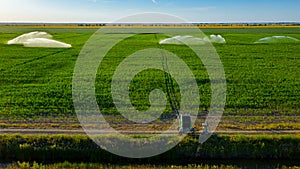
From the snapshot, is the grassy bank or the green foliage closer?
the grassy bank

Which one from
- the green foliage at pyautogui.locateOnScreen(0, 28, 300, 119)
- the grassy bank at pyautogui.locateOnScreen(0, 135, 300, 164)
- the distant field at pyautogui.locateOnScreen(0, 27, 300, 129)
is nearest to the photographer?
the grassy bank at pyautogui.locateOnScreen(0, 135, 300, 164)

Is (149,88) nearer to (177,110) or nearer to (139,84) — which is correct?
(139,84)

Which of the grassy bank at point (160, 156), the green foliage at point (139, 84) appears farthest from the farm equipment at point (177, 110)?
the grassy bank at point (160, 156)

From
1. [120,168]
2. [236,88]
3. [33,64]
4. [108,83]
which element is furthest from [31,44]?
[120,168]

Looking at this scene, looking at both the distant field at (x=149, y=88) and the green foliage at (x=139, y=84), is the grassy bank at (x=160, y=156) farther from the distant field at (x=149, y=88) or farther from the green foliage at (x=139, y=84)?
the green foliage at (x=139, y=84)

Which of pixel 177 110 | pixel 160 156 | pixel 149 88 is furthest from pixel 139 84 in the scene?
pixel 160 156

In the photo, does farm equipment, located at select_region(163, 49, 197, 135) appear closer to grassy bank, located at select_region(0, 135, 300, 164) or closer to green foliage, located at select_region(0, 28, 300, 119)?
green foliage, located at select_region(0, 28, 300, 119)

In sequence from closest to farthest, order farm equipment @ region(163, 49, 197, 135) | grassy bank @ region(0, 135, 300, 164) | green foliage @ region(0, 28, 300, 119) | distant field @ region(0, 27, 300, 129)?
grassy bank @ region(0, 135, 300, 164) → farm equipment @ region(163, 49, 197, 135) → distant field @ region(0, 27, 300, 129) → green foliage @ region(0, 28, 300, 119)

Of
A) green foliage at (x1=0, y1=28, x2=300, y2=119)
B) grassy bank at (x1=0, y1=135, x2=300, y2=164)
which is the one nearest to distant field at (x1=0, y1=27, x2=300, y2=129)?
green foliage at (x1=0, y1=28, x2=300, y2=119)

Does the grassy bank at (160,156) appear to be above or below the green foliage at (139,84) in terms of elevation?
below

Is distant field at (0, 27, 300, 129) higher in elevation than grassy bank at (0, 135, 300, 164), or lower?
higher

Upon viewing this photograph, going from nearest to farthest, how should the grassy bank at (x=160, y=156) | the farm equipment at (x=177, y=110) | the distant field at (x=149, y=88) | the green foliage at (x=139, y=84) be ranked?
the grassy bank at (x=160, y=156) → the farm equipment at (x=177, y=110) → the distant field at (x=149, y=88) → the green foliage at (x=139, y=84)
